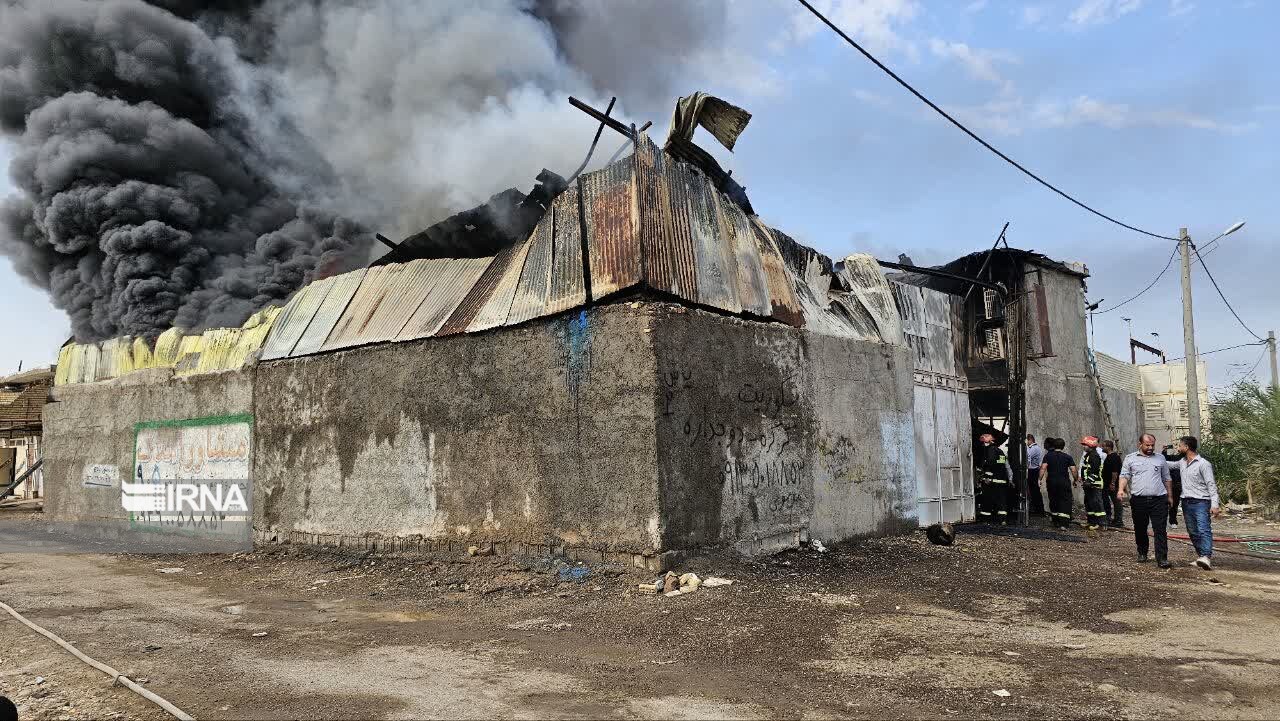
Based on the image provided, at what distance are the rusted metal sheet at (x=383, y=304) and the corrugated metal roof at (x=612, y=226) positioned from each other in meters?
2.53

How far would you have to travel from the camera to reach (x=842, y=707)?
3881 mm

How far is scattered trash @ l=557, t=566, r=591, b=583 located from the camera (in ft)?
23.2

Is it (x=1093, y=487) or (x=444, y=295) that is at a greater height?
(x=444, y=295)

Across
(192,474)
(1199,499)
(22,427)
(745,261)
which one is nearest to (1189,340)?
(1199,499)

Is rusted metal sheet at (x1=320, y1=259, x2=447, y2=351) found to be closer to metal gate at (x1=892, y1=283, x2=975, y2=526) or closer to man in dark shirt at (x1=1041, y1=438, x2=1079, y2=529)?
metal gate at (x1=892, y1=283, x2=975, y2=526)

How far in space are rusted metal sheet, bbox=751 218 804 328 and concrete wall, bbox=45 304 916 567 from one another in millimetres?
223

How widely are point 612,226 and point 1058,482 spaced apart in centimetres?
873

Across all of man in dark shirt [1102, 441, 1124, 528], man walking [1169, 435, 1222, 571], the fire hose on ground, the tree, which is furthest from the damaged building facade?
the tree

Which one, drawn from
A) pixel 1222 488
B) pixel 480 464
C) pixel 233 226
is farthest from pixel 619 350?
pixel 1222 488

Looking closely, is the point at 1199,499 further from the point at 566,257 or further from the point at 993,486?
the point at 566,257

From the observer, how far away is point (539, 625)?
5938 mm

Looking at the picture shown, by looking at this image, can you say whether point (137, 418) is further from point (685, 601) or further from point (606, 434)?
point (685, 601)

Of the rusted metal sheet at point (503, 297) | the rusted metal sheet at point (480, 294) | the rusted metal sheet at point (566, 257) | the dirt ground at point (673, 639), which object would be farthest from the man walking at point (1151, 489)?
the rusted metal sheet at point (480, 294)

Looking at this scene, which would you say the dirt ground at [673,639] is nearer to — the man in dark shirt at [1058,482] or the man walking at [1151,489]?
the man walking at [1151,489]
